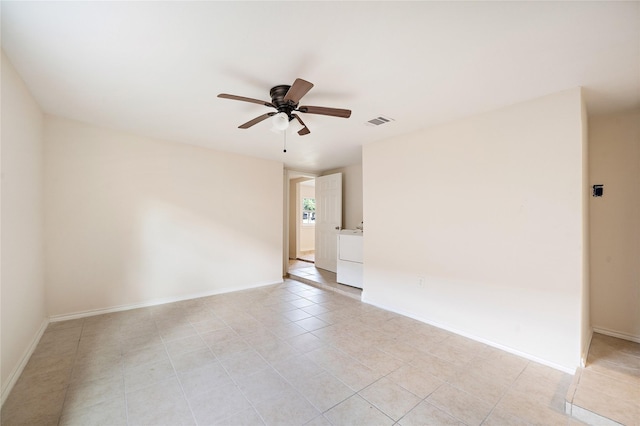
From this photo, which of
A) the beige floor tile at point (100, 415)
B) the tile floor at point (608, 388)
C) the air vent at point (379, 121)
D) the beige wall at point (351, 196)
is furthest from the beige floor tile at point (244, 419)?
the beige wall at point (351, 196)

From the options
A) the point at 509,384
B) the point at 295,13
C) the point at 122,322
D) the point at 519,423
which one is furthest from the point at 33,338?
the point at 509,384

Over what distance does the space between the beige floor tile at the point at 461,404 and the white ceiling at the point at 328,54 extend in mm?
2377

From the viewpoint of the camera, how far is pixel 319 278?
5016 mm

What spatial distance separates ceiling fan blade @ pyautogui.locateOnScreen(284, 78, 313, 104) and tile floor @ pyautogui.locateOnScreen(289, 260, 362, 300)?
309 cm

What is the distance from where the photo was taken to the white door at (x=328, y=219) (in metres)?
5.51

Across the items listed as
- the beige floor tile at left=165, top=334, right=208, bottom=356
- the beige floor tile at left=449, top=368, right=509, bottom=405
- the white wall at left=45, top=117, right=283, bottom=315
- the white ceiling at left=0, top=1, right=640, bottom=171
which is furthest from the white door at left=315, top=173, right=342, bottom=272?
the beige floor tile at left=449, top=368, right=509, bottom=405

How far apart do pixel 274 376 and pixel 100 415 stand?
112cm

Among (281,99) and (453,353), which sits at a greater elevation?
(281,99)

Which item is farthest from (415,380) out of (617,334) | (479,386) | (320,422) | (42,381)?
(42,381)

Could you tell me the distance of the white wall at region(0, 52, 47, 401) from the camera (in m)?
1.91

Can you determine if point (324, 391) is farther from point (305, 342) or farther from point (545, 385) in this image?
point (545, 385)

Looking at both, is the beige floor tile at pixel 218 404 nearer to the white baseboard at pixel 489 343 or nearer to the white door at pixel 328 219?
the white baseboard at pixel 489 343

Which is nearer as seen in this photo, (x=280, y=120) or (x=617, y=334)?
(x=280, y=120)

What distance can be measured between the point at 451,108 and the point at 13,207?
3948 millimetres
